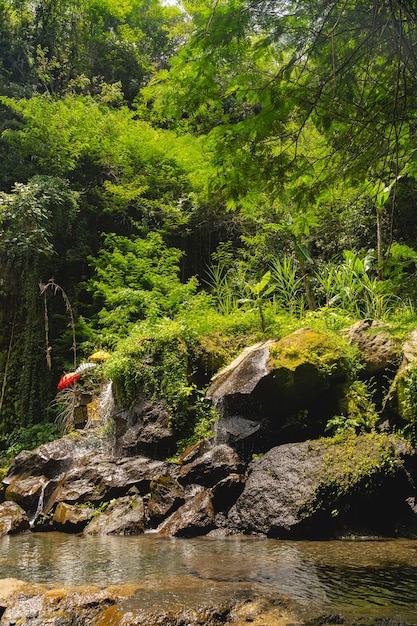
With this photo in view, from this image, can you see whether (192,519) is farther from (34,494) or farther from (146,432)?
(34,494)

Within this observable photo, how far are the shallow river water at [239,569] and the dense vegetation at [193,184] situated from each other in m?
2.07

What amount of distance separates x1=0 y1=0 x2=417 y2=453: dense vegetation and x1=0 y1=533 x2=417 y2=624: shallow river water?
207cm

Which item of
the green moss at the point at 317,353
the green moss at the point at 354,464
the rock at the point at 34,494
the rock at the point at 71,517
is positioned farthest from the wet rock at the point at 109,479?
the green moss at the point at 354,464

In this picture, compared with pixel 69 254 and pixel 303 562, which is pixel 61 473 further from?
pixel 69 254

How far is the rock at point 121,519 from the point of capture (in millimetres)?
5883

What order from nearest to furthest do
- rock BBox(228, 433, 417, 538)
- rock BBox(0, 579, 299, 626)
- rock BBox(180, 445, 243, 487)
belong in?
rock BBox(0, 579, 299, 626), rock BBox(228, 433, 417, 538), rock BBox(180, 445, 243, 487)

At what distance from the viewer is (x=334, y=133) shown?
3.45m

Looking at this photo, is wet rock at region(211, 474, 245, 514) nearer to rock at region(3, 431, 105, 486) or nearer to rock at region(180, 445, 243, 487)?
rock at region(180, 445, 243, 487)

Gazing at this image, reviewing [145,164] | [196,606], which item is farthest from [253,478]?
[145,164]

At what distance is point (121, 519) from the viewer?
6.06 metres

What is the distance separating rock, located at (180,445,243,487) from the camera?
20.4 ft

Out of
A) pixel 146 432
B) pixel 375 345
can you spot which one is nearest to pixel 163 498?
pixel 146 432

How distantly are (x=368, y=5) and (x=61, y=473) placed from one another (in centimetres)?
800

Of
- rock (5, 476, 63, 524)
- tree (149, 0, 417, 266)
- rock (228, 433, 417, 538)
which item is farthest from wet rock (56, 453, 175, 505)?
tree (149, 0, 417, 266)
